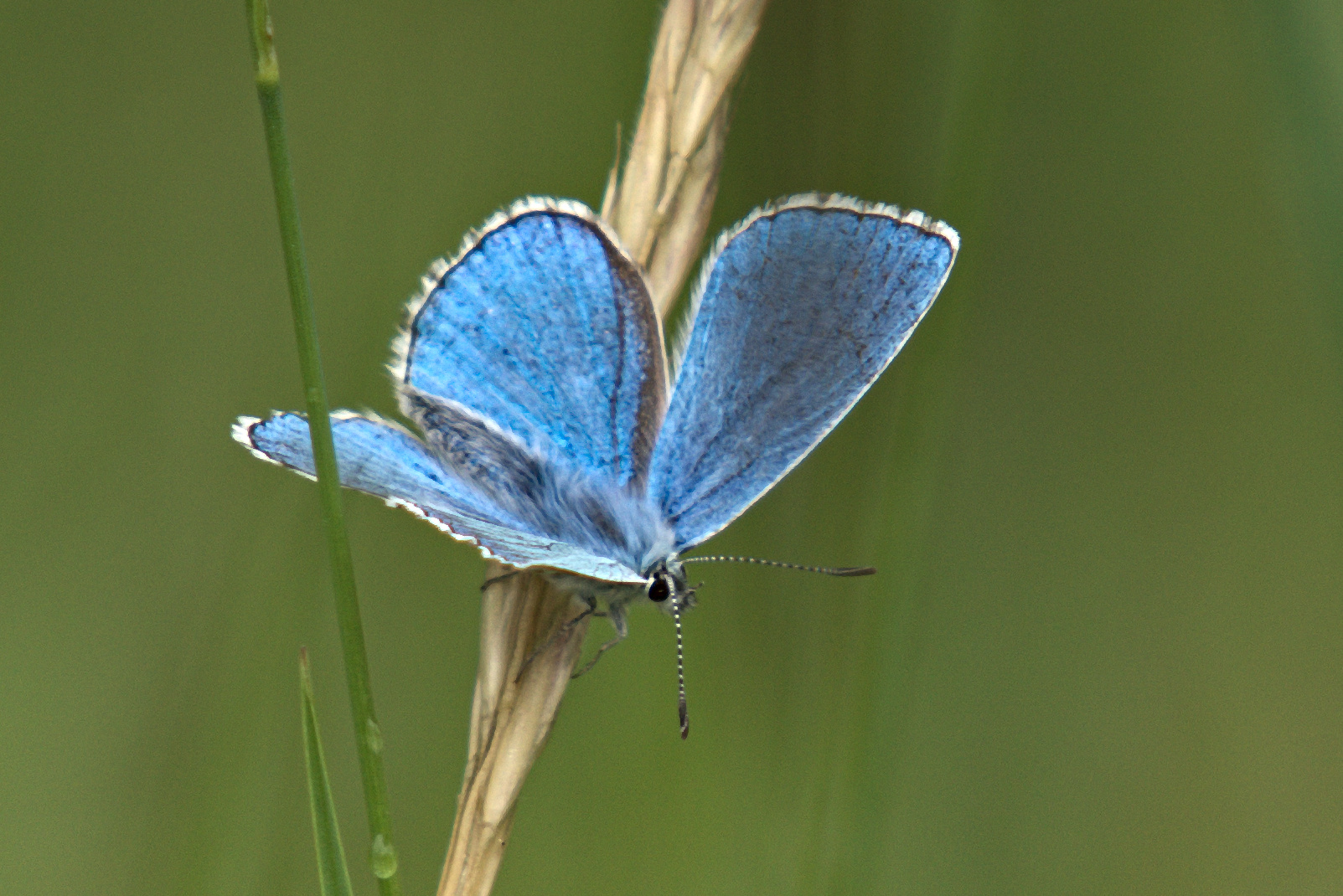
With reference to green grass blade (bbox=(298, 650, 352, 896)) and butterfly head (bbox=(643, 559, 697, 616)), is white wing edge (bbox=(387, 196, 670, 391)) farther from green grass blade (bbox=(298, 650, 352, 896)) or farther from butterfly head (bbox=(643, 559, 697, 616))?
green grass blade (bbox=(298, 650, 352, 896))

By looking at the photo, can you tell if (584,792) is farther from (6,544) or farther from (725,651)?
(6,544)

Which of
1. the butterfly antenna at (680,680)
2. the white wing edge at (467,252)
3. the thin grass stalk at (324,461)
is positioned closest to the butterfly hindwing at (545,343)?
the white wing edge at (467,252)

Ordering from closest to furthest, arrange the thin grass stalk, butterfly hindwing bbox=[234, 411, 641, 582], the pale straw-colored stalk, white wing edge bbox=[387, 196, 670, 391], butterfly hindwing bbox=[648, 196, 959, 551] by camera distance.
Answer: the thin grass stalk, the pale straw-colored stalk, butterfly hindwing bbox=[234, 411, 641, 582], butterfly hindwing bbox=[648, 196, 959, 551], white wing edge bbox=[387, 196, 670, 391]

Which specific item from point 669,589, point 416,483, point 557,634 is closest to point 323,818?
point 557,634

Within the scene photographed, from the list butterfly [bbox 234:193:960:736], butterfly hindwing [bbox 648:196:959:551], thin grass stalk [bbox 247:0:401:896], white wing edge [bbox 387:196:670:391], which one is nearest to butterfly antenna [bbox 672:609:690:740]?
butterfly [bbox 234:193:960:736]

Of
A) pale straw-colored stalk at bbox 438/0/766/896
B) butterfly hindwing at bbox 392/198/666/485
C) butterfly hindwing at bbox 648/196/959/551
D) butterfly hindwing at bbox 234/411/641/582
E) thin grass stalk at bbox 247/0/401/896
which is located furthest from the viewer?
butterfly hindwing at bbox 392/198/666/485

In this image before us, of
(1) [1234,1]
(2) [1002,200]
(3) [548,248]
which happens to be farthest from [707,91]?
(2) [1002,200]
